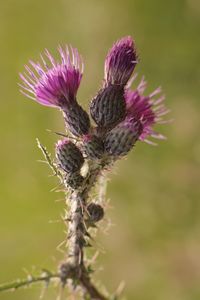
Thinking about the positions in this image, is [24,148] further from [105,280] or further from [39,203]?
[105,280]

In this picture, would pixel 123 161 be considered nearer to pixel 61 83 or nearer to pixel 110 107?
pixel 61 83

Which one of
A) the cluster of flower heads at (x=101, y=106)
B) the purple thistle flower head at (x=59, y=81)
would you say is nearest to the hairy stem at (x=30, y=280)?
the cluster of flower heads at (x=101, y=106)

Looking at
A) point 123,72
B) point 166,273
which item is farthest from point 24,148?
point 123,72

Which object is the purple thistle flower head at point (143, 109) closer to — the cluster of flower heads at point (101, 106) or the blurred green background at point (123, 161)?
the cluster of flower heads at point (101, 106)

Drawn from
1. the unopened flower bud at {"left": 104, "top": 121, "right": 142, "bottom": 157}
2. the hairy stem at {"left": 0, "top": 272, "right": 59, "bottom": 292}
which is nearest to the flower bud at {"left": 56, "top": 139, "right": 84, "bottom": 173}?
the unopened flower bud at {"left": 104, "top": 121, "right": 142, "bottom": 157}

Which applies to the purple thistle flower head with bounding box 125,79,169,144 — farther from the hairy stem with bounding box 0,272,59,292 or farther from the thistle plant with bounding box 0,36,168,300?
the hairy stem with bounding box 0,272,59,292

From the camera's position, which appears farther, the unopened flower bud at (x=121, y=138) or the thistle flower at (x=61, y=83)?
the thistle flower at (x=61, y=83)
